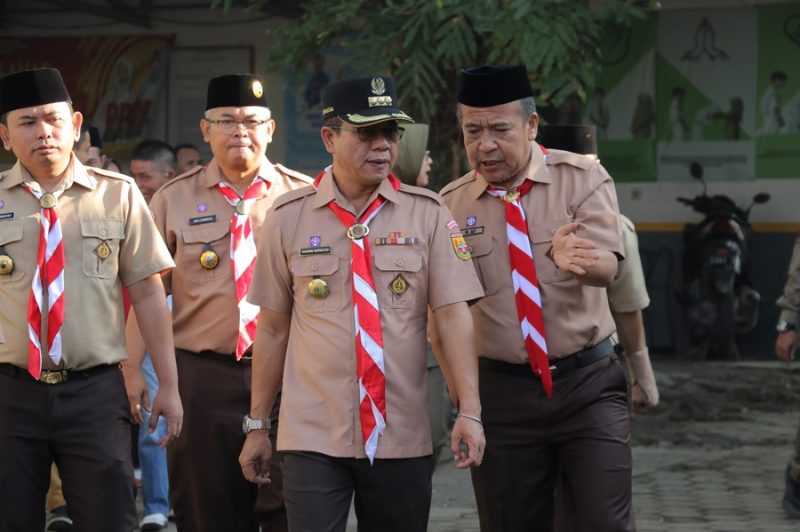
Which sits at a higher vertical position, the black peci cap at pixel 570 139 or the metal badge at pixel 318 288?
the black peci cap at pixel 570 139

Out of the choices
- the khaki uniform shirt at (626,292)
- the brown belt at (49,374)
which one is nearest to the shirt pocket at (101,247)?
the brown belt at (49,374)

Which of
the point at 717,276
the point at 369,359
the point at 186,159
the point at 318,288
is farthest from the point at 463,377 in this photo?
the point at 717,276

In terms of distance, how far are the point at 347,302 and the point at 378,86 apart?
31.2 inches

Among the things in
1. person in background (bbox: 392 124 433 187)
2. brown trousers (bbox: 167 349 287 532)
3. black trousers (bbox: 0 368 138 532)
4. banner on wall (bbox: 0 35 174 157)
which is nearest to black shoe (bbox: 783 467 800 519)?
person in background (bbox: 392 124 433 187)

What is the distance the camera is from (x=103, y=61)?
17.2 metres

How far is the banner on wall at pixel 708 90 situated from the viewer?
52.4 ft

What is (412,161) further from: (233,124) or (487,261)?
(487,261)

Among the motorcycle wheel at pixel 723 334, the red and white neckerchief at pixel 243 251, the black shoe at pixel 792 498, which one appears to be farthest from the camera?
the motorcycle wheel at pixel 723 334

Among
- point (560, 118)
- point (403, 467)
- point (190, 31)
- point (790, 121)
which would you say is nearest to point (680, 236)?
point (790, 121)

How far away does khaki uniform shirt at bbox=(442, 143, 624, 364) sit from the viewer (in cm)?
567

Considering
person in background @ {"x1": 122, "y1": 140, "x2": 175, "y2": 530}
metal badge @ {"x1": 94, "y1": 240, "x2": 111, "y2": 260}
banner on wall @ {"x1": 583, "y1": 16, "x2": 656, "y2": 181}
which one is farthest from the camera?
banner on wall @ {"x1": 583, "y1": 16, "x2": 656, "y2": 181}

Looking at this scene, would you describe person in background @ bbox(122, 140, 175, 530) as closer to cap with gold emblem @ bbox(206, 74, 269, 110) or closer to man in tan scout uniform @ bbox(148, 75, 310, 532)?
man in tan scout uniform @ bbox(148, 75, 310, 532)

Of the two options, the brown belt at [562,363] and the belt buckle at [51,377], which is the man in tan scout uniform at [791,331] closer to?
the brown belt at [562,363]

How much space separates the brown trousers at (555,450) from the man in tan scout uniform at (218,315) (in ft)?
3.91
